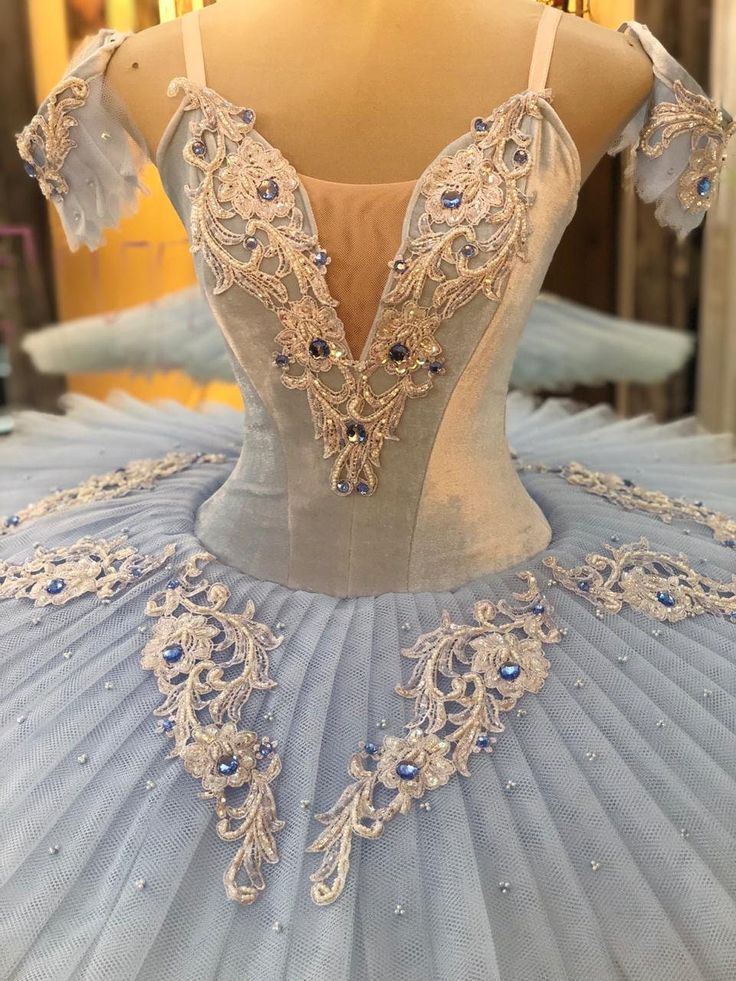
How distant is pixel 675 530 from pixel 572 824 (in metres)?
0.43

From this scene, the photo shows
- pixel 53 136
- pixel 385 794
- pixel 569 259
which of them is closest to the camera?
pixel 385 794

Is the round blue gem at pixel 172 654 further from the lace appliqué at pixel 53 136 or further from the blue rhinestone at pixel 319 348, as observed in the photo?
the lace appliqué at pixel 53 136

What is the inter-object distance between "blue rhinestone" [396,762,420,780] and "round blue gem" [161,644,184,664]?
20cm

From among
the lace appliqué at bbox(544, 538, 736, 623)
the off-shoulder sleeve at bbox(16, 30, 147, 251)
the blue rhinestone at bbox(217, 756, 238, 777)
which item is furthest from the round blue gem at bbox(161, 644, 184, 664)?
the off-shoulder sleeve at bbox(16, 30, 147, 251)

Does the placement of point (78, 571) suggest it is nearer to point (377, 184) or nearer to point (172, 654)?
point (172, 654)

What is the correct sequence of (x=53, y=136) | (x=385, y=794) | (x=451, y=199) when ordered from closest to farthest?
(x=385, y=794), (x=451, y=199), (x=53, y=136)

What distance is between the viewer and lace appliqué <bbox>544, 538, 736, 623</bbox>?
72cm

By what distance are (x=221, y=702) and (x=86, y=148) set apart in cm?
55

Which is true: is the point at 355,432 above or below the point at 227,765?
above

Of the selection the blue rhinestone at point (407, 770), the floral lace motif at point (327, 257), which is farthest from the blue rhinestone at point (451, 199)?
the blue rhinestone at point (407, 770)

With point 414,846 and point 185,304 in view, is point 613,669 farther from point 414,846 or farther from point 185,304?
point 185,304


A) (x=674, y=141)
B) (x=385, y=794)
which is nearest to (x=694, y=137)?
(x=674, y=141)

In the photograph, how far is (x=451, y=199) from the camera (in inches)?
27.3

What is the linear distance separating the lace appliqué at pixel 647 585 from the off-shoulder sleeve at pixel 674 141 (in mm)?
344
